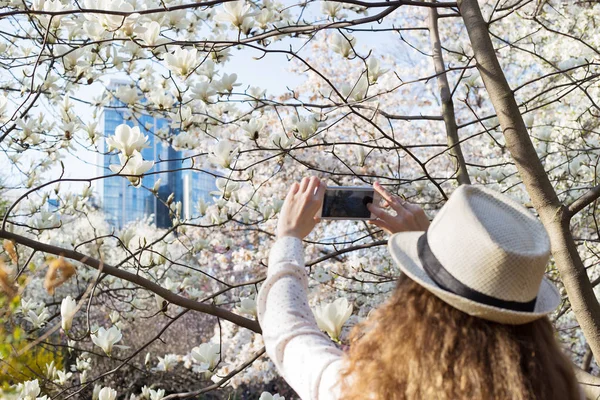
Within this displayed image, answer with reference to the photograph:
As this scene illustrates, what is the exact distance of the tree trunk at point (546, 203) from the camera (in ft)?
5.14

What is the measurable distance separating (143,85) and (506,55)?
4882 mm

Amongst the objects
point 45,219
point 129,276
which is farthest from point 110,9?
point 45,219

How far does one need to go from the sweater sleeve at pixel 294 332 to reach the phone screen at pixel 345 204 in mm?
183

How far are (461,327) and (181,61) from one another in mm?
1370

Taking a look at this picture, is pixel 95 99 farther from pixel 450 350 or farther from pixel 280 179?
pixel 280 179

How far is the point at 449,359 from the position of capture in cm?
73

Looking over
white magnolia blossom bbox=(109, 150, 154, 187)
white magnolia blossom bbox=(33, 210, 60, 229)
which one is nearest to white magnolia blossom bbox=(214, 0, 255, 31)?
white magnolia blossom bbox=(109, 150, 154, 187)

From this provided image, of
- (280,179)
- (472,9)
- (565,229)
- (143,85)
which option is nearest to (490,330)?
(565,229)

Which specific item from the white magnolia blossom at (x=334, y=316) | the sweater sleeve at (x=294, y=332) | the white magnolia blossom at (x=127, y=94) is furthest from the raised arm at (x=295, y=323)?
the white magnolia blossom at (x=127, y=94)

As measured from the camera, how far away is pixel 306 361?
837 millimetres

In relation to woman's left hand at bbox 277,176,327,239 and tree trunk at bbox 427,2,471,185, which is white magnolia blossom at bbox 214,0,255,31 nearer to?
tree trunk at bbox 427,2,471,185

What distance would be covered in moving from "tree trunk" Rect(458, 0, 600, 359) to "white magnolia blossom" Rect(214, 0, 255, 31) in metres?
0.64

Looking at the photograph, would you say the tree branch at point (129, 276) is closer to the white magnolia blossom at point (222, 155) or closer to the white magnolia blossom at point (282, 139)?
the white magnolia blossom at point (222, 155)

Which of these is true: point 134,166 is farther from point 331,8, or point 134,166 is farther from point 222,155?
point 331,8
